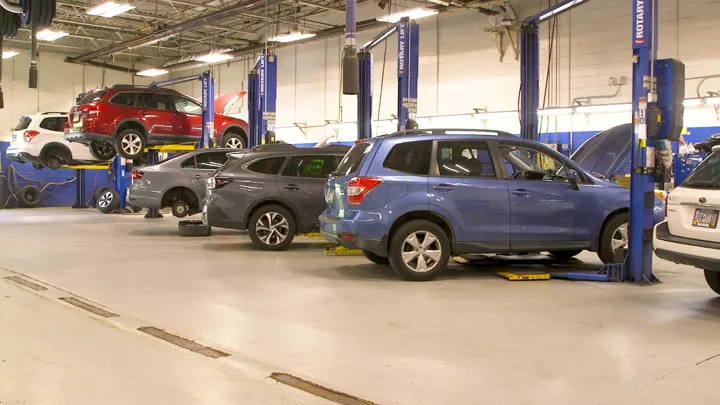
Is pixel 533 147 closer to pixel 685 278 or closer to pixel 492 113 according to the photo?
pixel 685 278

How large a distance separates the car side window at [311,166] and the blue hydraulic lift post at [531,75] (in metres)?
3.07

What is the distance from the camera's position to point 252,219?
10102 mm

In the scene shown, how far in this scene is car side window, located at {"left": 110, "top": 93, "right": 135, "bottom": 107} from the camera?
1462 cm

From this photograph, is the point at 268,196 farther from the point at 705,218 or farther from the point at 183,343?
the point at 705,218

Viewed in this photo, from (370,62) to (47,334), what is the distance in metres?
8.68

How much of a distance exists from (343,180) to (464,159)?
1364 millimetres

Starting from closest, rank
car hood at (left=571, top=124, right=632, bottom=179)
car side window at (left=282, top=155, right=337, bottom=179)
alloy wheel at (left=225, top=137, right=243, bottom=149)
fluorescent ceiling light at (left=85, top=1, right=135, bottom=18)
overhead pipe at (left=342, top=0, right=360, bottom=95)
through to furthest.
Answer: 1. overhead pipe at (left=342, top=0, right=360, bottom=95)
2. car side window at (left=282, top=155, right=337, bottom=179)
3. car hood at (left=571, top=124, right=632, bottom=179)
4. fluorescent ceiling light at (left=85, top=1, right=135, bottom=18)
5. alloy wheel at (left=225, top=137, right=243, bottom=149)

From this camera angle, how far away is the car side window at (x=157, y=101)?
15188mm

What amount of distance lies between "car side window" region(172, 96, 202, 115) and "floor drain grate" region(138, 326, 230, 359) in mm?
11774

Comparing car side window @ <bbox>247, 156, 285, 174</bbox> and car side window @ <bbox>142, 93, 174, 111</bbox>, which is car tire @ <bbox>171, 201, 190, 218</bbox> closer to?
car side window @ <bbox>142, 93, 174, 111</bbox>

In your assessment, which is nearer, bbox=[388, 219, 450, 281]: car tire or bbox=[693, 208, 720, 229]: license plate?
bbox=[693, 208, 720, 229]: license plate

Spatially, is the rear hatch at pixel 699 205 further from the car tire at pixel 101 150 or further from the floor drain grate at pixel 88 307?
the car tire at pixel 101 150

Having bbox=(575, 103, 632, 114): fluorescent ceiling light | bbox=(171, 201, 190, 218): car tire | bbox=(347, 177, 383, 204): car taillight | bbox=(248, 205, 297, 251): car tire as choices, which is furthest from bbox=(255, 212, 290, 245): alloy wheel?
bbox=(575, 103, 632, 114): fluorescent ceiling light

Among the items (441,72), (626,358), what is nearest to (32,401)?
(626,358)
